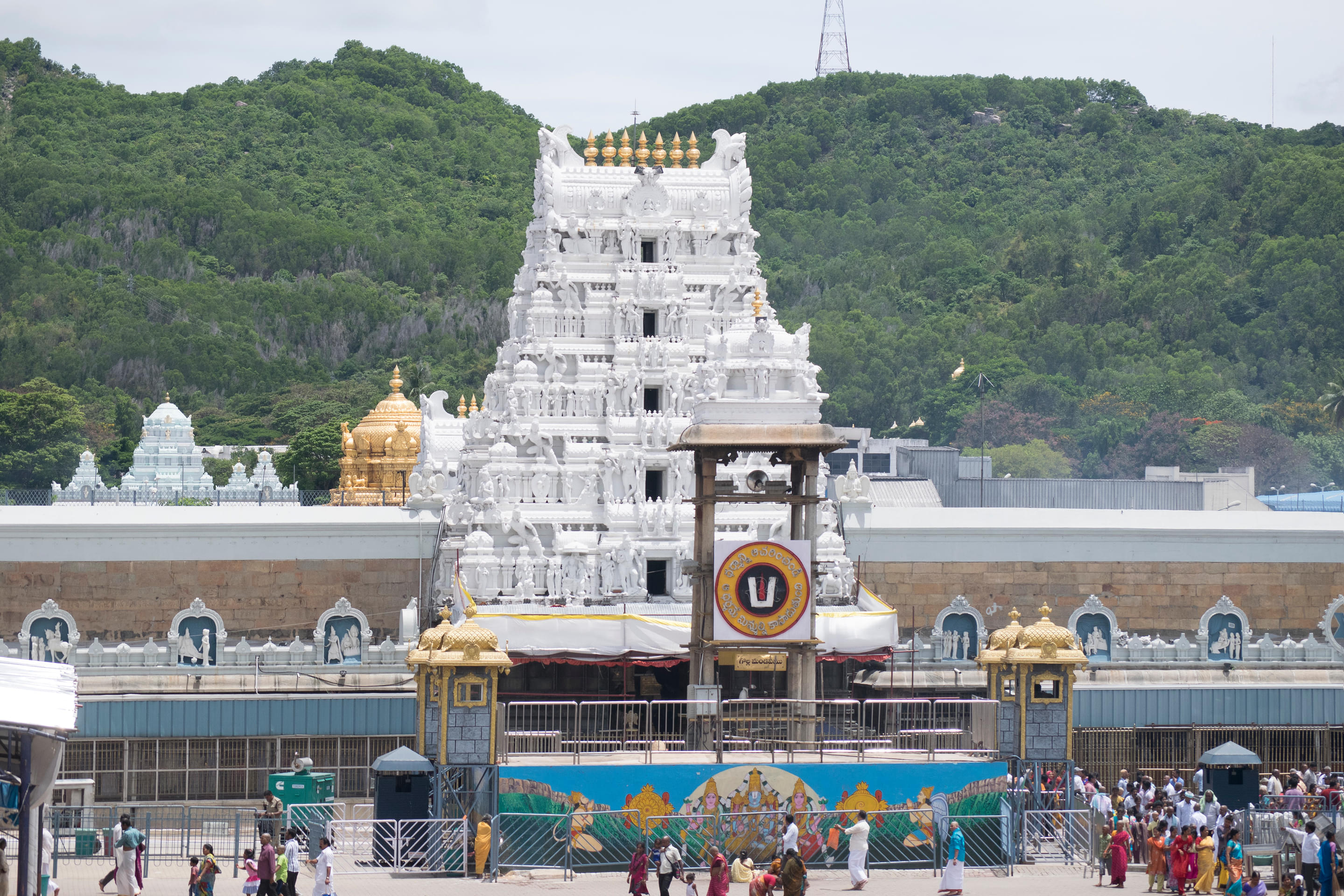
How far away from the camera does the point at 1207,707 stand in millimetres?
43219

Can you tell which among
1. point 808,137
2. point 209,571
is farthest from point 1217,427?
point 209,571

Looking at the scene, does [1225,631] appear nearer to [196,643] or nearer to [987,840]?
[987,840]

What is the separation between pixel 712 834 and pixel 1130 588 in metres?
21.9

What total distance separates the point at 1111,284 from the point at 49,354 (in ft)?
186

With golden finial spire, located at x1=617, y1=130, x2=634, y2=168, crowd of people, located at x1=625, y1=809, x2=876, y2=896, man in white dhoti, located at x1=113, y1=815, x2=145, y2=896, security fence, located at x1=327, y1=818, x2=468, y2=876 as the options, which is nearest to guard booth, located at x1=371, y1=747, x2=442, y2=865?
security fence, located at x1=327, y1=818, x2=468, y2=876

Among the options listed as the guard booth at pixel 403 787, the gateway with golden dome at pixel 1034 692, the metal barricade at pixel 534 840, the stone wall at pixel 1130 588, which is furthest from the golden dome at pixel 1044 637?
the stone wall at pixel 1130 588

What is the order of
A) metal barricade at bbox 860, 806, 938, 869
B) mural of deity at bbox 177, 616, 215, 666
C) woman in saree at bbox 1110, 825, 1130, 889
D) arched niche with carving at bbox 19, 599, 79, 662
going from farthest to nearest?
1. mural of deity at bbox 177, 616, 215, 666
2. arched niche with carving at bbox 19, 599, 79, 662
3. metal barricade at bbox 860, 806, 938, 869
4. woman in saree at bbox 1110, 825, 1130, 889

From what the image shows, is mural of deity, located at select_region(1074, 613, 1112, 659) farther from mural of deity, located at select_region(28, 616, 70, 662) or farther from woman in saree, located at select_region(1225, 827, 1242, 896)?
mural of deity, located at select_region(28, 616, 70, 662)

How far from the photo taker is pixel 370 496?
246 ft

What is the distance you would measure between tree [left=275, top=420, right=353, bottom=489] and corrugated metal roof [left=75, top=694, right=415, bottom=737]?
5876 cm

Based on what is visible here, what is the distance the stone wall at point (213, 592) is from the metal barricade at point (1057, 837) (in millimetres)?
20321

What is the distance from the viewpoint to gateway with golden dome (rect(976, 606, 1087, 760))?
32156 millimetres

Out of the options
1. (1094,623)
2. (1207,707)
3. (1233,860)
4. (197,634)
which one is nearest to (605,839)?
(1233,860)

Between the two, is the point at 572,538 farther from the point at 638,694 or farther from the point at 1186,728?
the point at 1186,728
